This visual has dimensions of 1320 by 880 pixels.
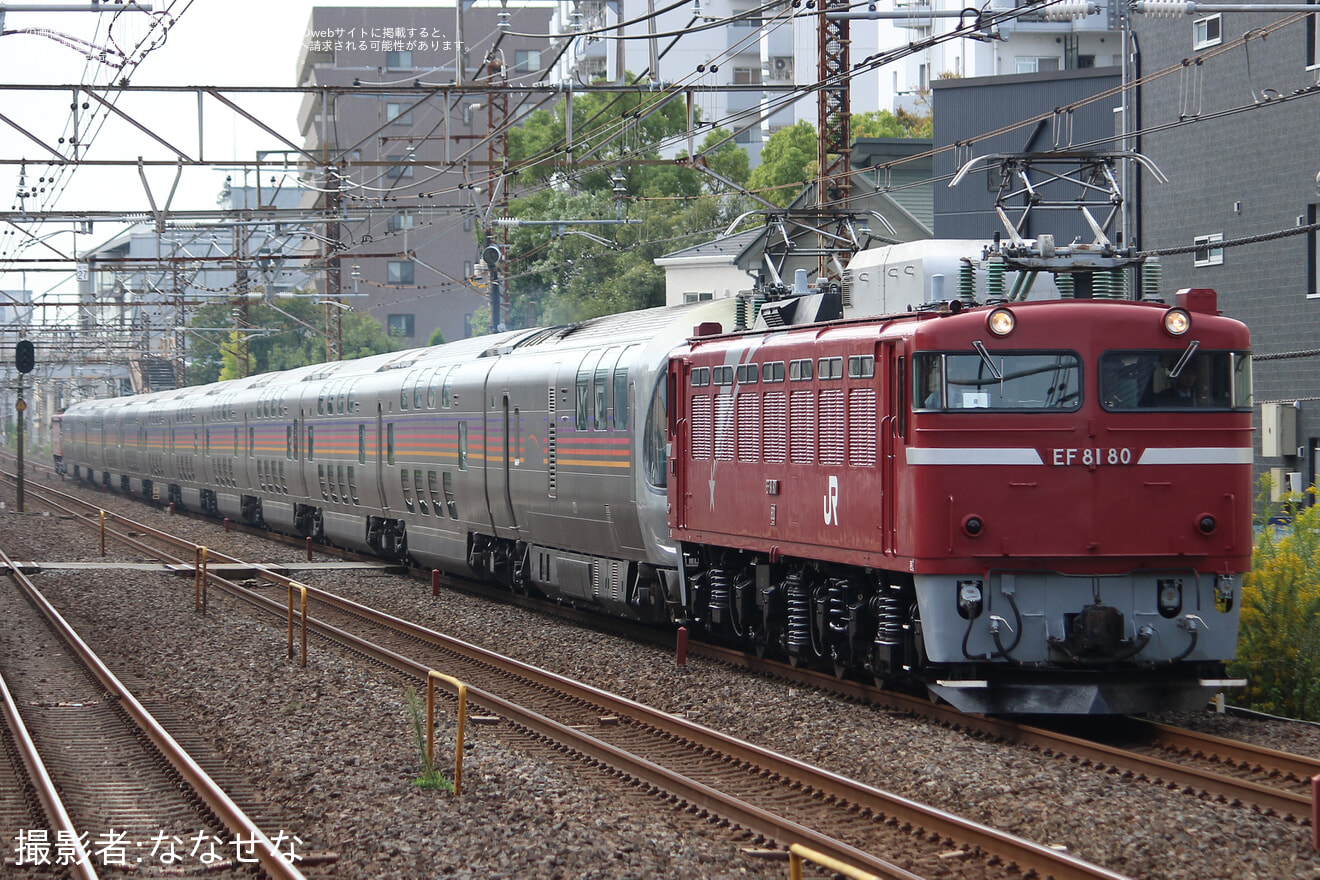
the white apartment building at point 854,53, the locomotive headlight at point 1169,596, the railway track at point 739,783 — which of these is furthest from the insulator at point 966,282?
the white apartment building at point 854,53

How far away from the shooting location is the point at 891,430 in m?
12.4

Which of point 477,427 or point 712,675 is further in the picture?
point 477,427

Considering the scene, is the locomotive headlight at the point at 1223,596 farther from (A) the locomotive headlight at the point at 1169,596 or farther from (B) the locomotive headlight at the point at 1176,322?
(B) the locomotive headlight at the point at 1176,322

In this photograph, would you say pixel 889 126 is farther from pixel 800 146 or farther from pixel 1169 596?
pixel 1169 596

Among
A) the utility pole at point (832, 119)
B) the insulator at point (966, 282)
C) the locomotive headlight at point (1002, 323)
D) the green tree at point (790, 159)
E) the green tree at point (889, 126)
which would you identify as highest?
the green tree at point (889, 126)

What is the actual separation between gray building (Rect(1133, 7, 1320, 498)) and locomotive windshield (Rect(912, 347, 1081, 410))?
1475 centimetres

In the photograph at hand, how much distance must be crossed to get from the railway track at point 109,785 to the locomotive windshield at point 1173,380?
6.63m

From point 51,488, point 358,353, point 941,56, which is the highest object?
point 941,56

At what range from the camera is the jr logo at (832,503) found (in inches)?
528

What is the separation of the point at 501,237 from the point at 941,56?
93.6 ft

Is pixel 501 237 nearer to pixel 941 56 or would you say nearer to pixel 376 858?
pixel 941 56

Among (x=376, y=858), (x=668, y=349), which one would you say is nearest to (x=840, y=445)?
(x=668, y=349)

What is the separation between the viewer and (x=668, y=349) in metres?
17.2

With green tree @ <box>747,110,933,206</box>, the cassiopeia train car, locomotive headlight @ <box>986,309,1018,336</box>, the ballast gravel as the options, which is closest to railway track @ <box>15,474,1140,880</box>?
the ballast gravel
